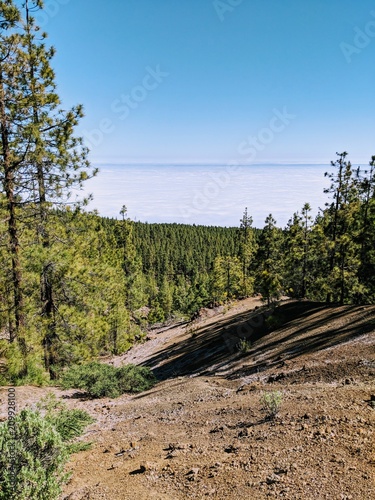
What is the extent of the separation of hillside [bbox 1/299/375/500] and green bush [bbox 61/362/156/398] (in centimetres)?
46

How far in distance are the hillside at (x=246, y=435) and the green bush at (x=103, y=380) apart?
1.50ft

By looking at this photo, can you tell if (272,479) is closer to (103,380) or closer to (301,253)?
(103,380)

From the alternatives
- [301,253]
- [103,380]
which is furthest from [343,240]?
[103,380]

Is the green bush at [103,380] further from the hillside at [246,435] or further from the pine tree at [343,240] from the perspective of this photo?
the pine tree at [343,240]

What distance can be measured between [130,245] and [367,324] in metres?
29.9

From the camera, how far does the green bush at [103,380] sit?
1289cm

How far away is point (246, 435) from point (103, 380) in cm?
807

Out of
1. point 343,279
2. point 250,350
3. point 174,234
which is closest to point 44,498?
point 250,350

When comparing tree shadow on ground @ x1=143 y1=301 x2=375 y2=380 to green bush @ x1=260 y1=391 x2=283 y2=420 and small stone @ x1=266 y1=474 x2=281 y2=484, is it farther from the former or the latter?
small stone @ x1=266 y1=474 x2=281 y2=484

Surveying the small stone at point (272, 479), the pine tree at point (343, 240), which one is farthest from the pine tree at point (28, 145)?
the pine tree at point (343, 240)

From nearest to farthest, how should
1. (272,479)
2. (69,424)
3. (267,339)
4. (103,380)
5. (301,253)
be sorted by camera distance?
(272,479)
(69,424)
(103,380)
(267,339)
(301,253)

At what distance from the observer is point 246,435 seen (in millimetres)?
6551

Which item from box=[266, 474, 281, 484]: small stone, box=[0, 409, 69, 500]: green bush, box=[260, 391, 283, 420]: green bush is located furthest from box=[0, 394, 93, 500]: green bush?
box=[260, 391, 283, 420]: green bush

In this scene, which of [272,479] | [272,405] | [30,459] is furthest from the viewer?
[272,405]
